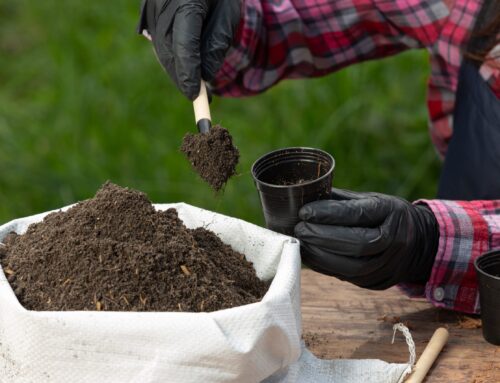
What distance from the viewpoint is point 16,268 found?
62.3 inches

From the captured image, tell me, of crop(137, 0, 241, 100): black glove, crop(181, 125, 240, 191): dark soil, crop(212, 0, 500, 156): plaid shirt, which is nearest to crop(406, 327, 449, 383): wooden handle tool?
crop(181, 125, 240, 191): dark soil

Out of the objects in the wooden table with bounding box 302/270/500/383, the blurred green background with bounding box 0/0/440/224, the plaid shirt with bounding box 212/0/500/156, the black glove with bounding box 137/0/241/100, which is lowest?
the blurred green background with bounding box 0/0/440/224

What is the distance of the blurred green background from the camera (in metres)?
3.31

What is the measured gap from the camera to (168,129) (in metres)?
3.51

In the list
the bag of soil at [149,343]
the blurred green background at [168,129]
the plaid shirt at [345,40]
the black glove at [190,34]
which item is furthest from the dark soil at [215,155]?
the blurred green background at [168,129]

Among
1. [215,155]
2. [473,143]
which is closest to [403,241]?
[215,155]

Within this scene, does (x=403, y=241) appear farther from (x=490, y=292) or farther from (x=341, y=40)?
(x=341, y=40)

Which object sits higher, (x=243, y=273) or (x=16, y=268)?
(x=16, y=268)

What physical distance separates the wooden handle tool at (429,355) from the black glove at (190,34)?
0.76 meters

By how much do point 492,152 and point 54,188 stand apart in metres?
1.88

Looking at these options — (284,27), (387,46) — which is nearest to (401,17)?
(387,46)

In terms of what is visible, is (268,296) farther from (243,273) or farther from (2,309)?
(2,309)

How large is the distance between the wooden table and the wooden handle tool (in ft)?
0.08

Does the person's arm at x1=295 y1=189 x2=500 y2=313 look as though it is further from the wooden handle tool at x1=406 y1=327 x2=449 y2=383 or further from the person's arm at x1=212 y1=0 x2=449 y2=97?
the person's arm at x1=212 y1=0 x2=449 y2=97
